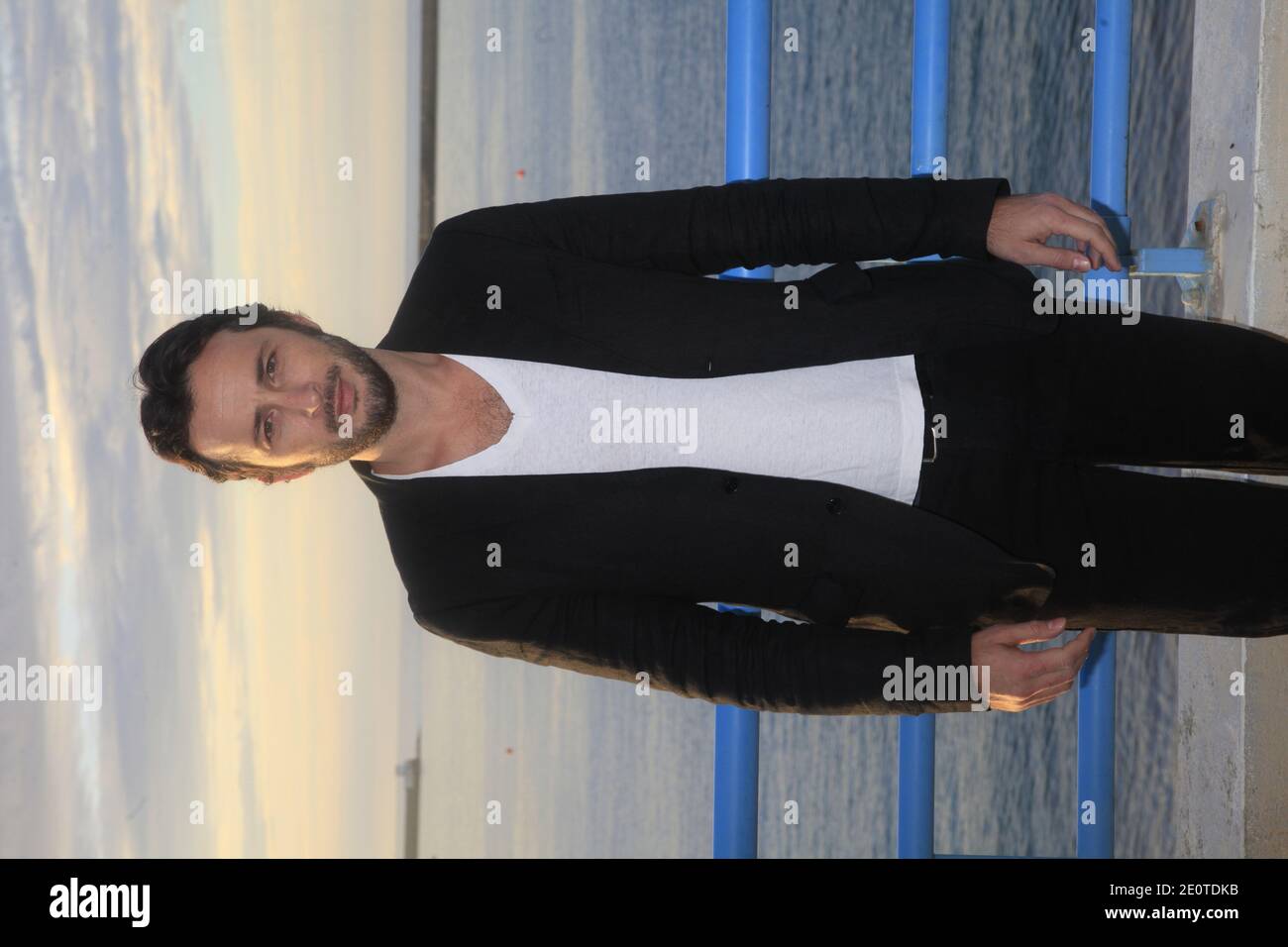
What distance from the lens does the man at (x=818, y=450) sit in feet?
2.85

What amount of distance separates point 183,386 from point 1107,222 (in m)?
1.07

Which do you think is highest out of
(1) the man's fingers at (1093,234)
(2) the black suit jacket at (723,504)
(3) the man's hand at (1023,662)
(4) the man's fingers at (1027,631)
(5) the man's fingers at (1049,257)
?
(1) the man's fingers at (1093,234)

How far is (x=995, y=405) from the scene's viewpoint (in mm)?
875

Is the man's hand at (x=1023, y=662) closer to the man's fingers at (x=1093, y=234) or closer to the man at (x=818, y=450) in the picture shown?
the man at (x=818, y=450)

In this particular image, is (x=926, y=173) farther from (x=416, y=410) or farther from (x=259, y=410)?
(x=259, y=410)

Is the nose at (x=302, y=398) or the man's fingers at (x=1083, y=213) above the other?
the man's fingers at (x=1083, y=213)

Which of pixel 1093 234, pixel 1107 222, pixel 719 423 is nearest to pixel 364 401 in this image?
pixel 719 423

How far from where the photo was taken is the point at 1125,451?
2.93 ft

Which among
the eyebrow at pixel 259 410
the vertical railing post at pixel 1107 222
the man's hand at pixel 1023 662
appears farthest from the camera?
the vertical railing post at pixel 1107 222

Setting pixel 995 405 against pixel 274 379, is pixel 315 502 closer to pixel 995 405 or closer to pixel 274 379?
pixel 274 379

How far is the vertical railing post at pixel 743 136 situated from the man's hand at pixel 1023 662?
375mm

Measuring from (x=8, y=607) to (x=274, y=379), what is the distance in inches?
27.3

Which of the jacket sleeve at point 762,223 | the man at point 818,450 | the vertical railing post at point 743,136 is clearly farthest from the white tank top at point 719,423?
the vertical railing post at point 743,136
